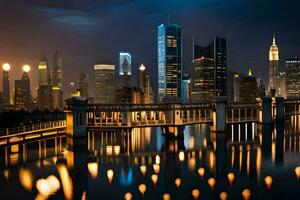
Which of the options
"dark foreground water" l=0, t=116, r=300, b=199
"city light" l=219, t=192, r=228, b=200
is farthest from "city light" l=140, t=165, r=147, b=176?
"city light" l=219, t=192, r=228, b=200

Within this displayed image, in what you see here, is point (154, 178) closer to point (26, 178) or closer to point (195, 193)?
point (195, 193)

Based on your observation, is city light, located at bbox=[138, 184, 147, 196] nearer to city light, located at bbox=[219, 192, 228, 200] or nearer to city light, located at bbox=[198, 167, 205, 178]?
city light, located at bbox=[219, 192, 228, 200]

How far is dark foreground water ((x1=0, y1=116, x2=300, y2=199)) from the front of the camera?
2639 centimetres

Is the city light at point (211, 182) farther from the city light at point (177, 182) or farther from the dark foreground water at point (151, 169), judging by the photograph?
the city light at point (177, 182)

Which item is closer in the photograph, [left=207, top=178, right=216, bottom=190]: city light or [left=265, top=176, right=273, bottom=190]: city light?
[left=207, top=178, right=216, bottom=190]: city light

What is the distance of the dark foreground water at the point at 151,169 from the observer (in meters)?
26.4

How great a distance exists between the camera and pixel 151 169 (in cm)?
3478

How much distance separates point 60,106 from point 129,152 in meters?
80.2

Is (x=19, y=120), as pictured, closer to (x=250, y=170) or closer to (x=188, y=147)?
(x=188, y=147)

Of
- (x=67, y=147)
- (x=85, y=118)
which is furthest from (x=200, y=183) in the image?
(x=85, y=118)

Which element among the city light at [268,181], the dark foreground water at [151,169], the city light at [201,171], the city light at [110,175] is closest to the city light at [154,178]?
the dark foreground water at [151,169]

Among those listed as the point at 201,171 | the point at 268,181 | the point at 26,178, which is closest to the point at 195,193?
the point at 268,181

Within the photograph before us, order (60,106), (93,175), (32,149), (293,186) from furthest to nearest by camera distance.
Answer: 1. (60,106)
2. (32,149)
3. (93,175)
4. (293,186)

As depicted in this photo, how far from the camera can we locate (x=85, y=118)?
5200cm
